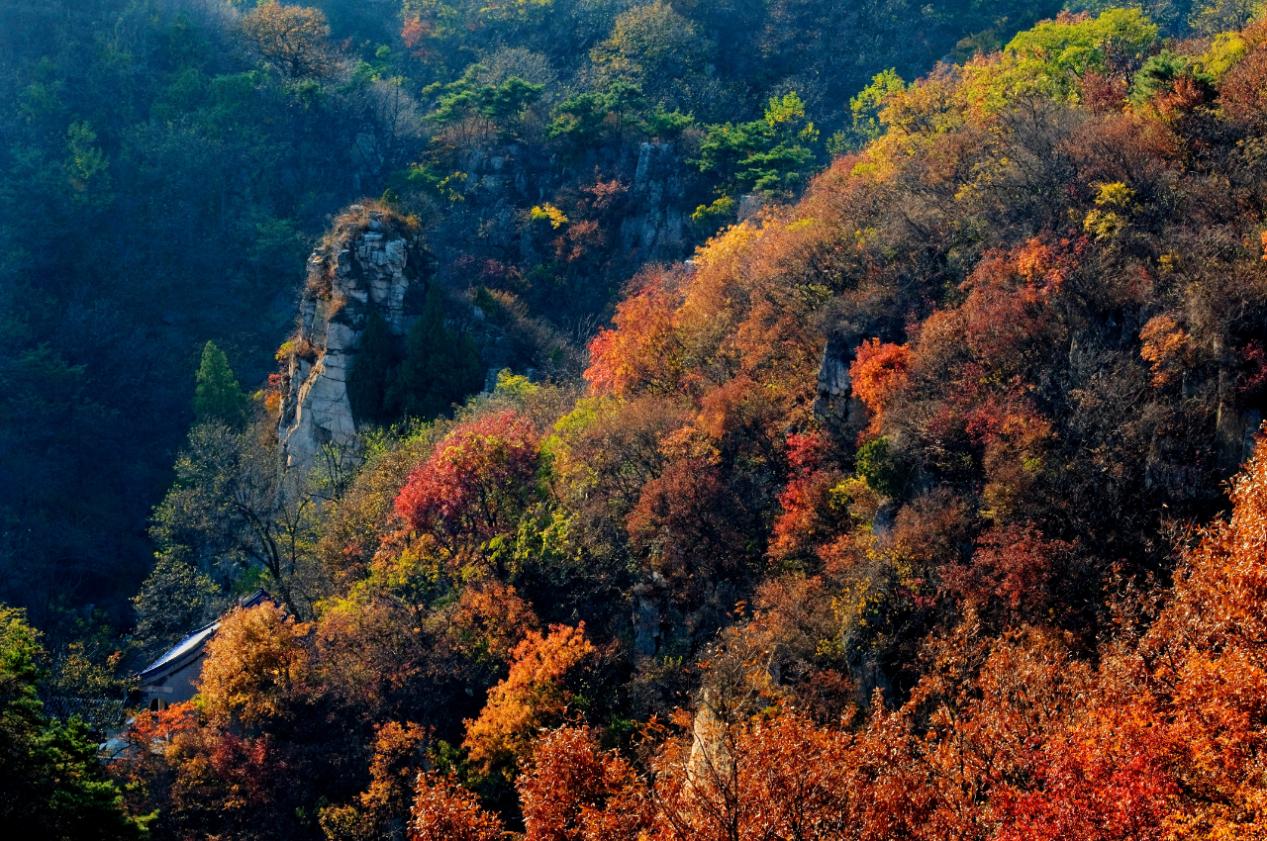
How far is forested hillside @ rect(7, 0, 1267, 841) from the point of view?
1827cm

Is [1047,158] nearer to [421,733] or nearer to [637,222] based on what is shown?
[421,733]

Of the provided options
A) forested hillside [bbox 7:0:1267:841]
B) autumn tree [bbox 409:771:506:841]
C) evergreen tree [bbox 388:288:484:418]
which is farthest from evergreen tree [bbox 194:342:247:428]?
autumn tree [bbox 409:771:506:841]

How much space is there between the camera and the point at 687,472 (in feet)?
96.2

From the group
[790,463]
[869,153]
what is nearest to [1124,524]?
[790,463]

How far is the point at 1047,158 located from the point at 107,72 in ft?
177

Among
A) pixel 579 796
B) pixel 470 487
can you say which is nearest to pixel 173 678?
pixel 470 487

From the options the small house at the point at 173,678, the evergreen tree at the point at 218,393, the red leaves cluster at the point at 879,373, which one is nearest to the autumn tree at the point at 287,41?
the evergreen tree at the point at 218,393

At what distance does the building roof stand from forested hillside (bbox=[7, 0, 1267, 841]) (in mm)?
803

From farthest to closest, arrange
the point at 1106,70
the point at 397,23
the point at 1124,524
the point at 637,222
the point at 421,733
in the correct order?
the point at 397,23
the point at 637,222
the point at 1106,70
the point at 421,733
the point at 1124,524

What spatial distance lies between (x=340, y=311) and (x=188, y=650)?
14164 mm

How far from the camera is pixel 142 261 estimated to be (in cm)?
5869

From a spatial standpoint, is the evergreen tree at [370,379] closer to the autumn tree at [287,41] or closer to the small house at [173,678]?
the small house at [173,678]

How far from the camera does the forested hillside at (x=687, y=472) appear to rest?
18.3 meters

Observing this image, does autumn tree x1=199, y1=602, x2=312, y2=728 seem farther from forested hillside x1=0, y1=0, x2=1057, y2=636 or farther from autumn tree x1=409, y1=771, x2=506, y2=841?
forested hillside x1=0, y1=0, x2=1057, y2=636
